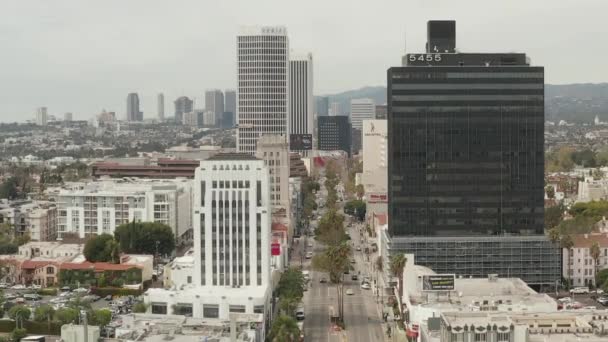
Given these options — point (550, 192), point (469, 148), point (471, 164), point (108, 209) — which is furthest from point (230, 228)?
point (550, 192)

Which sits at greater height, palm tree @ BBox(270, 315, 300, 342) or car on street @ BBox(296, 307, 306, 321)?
palm tree @ BBox(270, 315, 300, 342)

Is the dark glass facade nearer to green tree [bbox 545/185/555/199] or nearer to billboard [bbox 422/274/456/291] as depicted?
billboard [bbox 422/274/456/291]

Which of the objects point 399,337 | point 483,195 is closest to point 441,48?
point 483,195

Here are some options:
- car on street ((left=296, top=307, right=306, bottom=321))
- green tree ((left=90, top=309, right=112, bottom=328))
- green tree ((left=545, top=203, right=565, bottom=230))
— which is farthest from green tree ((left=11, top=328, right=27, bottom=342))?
green tree ((left=545, top=203, right=565, bottom=230))

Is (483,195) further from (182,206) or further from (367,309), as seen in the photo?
(182,206)

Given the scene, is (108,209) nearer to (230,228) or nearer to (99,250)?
(99,250)

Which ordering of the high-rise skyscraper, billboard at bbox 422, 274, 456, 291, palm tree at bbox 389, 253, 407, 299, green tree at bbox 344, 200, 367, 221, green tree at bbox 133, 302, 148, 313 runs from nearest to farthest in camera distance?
billboard at bbox 422, 274, 456, 291 < green tree at bbox 133, 302, 148, 313 < palm tree at bbox 389, 253, 407, 299 < the high-rise skyscraper < green tree at bbox 344, 200, 367, 221

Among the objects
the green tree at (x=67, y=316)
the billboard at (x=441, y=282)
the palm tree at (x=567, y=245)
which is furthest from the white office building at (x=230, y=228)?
the palm tree at (x=567, y=245)
